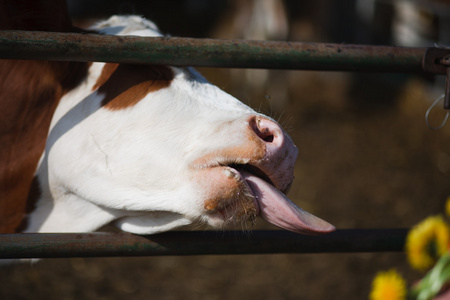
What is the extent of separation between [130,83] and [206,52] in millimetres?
197

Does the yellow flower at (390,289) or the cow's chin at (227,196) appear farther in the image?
the cow's chin at (227,196)

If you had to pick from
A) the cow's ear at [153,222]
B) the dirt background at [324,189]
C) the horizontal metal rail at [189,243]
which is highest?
the cow's ear at [153,222]

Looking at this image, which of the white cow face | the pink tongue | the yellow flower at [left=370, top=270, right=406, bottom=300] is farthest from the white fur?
the yellow flower at [left=370, top=270, right=406, bottom=300]

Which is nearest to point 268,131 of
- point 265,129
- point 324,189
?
point 265,129

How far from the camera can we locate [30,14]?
47.8 inches

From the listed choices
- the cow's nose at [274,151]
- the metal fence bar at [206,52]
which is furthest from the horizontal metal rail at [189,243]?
the metal fence bar at [206,52]

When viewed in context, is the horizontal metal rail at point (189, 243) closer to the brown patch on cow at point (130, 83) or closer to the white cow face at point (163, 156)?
the white cow face at point (163, 156)

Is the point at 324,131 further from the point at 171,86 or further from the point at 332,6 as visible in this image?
the point at 171,86

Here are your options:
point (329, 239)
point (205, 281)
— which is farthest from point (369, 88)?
point (329, 239)

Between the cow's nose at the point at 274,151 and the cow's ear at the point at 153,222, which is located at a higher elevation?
the cow's nose at the point at 274,151

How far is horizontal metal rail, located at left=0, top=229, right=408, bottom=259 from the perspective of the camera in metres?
1.12

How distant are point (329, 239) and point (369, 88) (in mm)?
5182

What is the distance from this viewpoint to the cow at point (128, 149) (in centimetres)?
107

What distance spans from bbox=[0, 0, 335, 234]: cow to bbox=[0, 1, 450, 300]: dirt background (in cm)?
14
